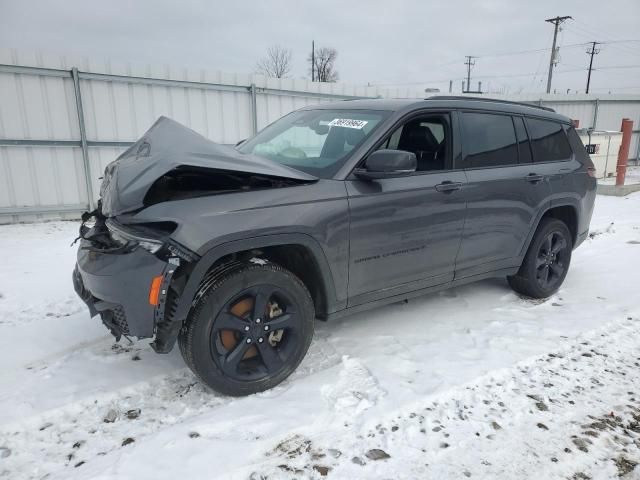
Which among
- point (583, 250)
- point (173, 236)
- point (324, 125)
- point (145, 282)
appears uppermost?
point (324, 125)

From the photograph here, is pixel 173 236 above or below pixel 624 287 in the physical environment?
above

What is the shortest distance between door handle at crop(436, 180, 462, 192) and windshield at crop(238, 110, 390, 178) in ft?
2.22

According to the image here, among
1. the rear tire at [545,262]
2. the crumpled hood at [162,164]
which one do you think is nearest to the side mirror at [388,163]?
the crumpled hood at [162,164]

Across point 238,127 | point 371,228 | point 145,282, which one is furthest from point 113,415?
point 238,127

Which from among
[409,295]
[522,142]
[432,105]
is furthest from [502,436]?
[522,142]

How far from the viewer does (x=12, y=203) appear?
760 centimetres

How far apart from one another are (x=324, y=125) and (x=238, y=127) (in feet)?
20.3

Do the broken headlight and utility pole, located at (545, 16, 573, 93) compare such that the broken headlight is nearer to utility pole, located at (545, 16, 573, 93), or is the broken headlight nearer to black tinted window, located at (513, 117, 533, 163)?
black tinted window, located at (513, 117, 533, 163)

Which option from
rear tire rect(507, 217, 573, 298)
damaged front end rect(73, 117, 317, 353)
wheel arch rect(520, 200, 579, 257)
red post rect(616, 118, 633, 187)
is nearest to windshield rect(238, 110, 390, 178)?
damaged front end rect(73, 117, 317, 353)

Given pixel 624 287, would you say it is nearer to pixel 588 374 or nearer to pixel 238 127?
pixel 588 374

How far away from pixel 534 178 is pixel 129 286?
140 inches

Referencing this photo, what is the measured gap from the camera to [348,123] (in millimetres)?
3482

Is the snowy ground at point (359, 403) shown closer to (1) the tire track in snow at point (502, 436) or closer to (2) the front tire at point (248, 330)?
(1) the tire track in snow at point (502, 436)

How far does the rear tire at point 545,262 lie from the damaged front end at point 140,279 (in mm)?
3326
